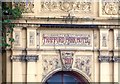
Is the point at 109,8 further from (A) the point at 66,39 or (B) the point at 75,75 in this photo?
(B) the point at 75,75

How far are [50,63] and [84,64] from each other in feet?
3.23

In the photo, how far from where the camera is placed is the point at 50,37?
54.1 feet

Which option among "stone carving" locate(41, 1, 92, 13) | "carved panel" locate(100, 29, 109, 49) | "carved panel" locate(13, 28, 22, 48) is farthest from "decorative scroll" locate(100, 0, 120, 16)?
"carved panel" locate(13, 28, 22, 48)

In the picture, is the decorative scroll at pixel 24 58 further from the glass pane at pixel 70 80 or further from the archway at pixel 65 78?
the glass pane at pixel 70 80

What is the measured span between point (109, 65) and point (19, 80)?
8.58 ft

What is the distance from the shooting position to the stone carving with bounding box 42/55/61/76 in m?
16.5

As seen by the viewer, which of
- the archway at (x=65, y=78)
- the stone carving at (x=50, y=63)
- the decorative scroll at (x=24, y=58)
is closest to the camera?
the decorative scroll at (x=24, y=58)

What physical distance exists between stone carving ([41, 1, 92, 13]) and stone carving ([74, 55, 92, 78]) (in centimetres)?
135

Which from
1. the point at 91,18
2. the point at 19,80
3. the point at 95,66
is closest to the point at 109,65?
the point at 95,66

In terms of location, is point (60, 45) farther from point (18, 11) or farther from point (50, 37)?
point (18, 11)

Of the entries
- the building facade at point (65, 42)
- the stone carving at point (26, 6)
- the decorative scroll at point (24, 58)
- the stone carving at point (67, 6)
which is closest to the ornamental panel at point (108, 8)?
the building facade at point (65, 42)

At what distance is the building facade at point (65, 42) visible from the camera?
53.6ft

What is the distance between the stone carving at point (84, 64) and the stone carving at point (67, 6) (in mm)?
1353

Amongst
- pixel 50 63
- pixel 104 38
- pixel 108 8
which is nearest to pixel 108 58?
pixel 104 38
